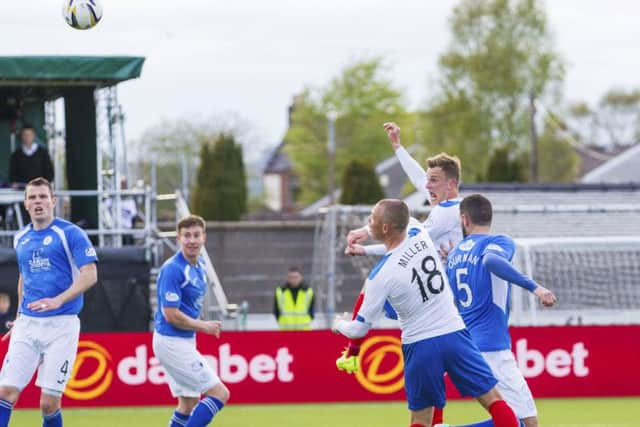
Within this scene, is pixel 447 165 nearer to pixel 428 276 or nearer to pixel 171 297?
pixel 428 276

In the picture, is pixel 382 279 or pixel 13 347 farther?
pixel 13 347

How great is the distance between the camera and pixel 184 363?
10844mm

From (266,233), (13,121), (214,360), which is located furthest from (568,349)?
(266,233)

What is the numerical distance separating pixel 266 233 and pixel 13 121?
13.8m

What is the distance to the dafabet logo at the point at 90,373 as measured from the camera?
15961mm

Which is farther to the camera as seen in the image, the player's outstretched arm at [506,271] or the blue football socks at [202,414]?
the blue football socks at [202,414]

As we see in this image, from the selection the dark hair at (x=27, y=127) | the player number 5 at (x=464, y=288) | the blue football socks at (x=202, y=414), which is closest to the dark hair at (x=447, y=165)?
the player number 5 at (x=464, y=288)

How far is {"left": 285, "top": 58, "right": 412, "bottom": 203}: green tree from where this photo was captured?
253 feet

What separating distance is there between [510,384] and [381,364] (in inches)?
272

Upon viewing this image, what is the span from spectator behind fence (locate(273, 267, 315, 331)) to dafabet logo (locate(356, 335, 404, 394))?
16.5ft

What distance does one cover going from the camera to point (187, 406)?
36.2 feet

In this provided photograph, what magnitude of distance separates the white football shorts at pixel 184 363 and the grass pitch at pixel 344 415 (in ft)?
9.89

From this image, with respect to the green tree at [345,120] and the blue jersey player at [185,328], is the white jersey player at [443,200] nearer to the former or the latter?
the blue jersey player at [185,328]

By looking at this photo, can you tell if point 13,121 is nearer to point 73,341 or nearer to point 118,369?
point 118,369
